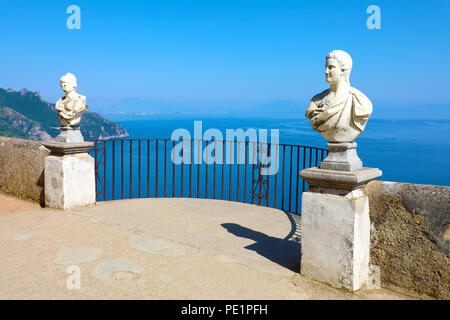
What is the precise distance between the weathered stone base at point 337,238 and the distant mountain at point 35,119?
175ft

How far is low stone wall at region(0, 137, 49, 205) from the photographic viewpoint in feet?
20.7

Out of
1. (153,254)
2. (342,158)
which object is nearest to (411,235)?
(342,158)

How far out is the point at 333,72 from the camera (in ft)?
10.5

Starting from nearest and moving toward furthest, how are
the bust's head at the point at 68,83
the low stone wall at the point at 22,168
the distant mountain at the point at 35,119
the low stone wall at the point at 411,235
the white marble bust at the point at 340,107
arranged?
the low stone wall at the point at 411,235 < the white marble bust at the point at 340,107 < the bust's head at the point at 68,83 < the low stone wall at the point at 22,168 < the distant mountain at the point at 35,119

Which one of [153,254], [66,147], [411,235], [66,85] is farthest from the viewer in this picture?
[66,85]

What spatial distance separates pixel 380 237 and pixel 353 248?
35cm

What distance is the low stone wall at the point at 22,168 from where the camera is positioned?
6312 millimetres

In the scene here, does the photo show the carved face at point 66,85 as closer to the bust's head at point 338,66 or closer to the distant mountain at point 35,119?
the bust's head at point 338,66

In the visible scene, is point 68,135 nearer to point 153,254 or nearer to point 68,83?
point 68,83

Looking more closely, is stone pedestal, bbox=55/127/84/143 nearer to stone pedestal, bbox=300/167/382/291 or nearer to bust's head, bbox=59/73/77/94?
bust's head, bbox=59/73/77/94

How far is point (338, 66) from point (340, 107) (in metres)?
0.39

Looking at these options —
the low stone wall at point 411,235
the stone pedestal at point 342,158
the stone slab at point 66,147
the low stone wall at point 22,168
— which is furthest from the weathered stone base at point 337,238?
the low stone wall at point 22,168

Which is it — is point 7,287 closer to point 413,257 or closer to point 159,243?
point 159,243

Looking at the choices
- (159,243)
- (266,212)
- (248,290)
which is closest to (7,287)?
(159,243)
